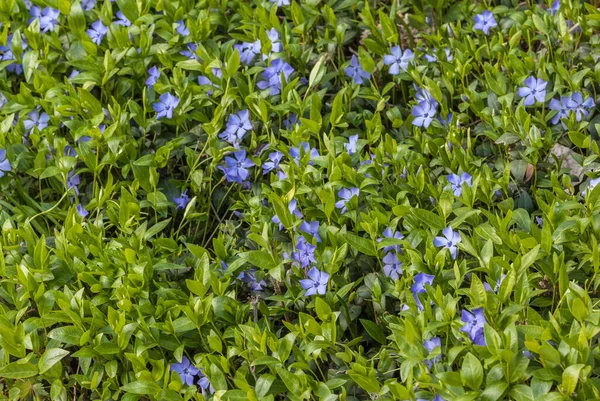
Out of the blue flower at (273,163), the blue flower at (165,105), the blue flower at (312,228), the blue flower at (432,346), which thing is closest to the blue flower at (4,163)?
the blue flower at (165,105)

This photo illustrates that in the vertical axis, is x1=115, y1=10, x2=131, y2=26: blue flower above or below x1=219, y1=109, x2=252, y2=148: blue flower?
above

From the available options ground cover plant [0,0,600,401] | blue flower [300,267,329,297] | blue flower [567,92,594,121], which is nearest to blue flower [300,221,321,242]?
ground cover plant [0,0,600,401]

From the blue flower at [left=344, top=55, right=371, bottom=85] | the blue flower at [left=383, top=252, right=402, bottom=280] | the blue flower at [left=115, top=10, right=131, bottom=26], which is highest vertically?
the blue flower at [left=115, top=10, right=131, bottom=26]

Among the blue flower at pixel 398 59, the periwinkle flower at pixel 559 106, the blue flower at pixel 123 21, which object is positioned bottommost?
the periwinkle flower at pixel 559 106

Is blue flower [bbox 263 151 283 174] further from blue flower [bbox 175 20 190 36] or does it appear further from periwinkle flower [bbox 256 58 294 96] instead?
blue flower [bbox 175 20 190 36]

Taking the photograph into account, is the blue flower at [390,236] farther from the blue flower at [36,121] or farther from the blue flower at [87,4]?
the blue flower at [87,4]

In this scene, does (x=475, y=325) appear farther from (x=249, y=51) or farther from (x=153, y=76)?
(x=153, y=76)
